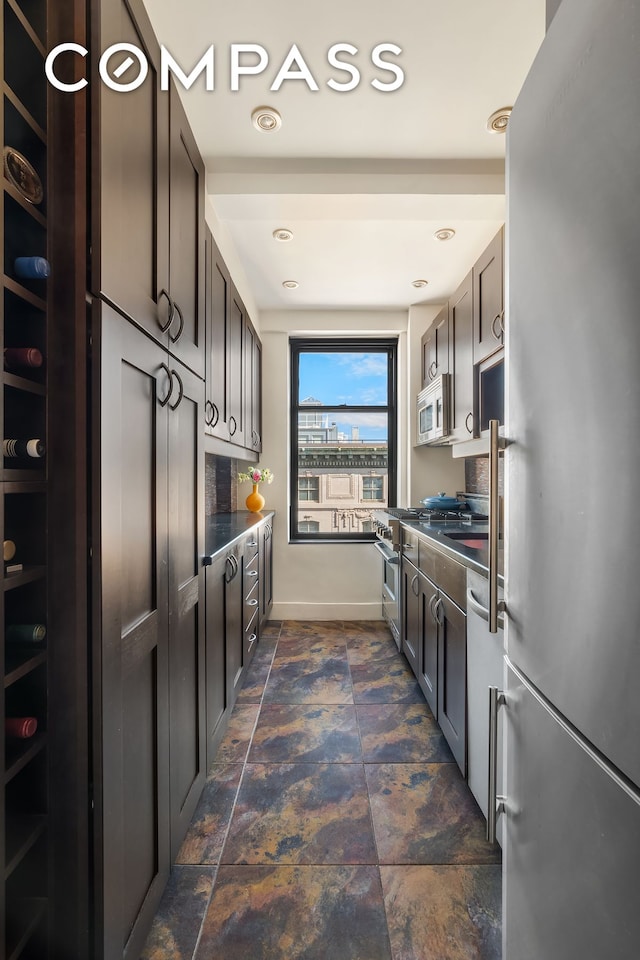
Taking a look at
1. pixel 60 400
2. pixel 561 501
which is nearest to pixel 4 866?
pixel 60 400

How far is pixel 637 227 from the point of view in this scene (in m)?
0.54

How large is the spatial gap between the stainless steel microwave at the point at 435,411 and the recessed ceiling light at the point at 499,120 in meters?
1.39

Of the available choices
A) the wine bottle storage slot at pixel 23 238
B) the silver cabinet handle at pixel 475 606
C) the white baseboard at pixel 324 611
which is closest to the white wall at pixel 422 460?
the white baseboard at pixel 324 611

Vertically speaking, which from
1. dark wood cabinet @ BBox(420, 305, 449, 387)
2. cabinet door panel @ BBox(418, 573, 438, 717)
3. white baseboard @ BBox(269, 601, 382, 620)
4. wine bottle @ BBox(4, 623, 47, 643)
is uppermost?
dark wood cabinet @ BBox(420, 305, 449, 387)

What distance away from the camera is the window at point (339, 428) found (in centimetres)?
423

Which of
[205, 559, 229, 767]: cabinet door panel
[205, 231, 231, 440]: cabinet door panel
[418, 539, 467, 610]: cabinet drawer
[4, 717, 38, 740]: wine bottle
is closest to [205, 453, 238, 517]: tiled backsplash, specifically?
[205, 231, 231, 440]: cabinet door panel

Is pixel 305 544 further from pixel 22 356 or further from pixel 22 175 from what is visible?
pixel 22 175

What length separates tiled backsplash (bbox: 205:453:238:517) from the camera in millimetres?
3293

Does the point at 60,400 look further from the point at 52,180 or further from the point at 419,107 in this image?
the point at 419,107

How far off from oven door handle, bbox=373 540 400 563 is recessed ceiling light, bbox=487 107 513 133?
2353mm

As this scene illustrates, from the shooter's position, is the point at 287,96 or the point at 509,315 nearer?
the point at 509,315

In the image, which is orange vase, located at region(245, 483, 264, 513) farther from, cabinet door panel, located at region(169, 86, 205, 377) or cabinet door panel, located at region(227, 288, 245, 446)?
cabinet door panel, located at region(169, 86, 205, 377)

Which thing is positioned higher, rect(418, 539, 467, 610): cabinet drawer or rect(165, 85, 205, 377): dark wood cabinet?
rect(165, 85, 205, 377): dark wood cabinet

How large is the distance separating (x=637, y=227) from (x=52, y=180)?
96 cm
